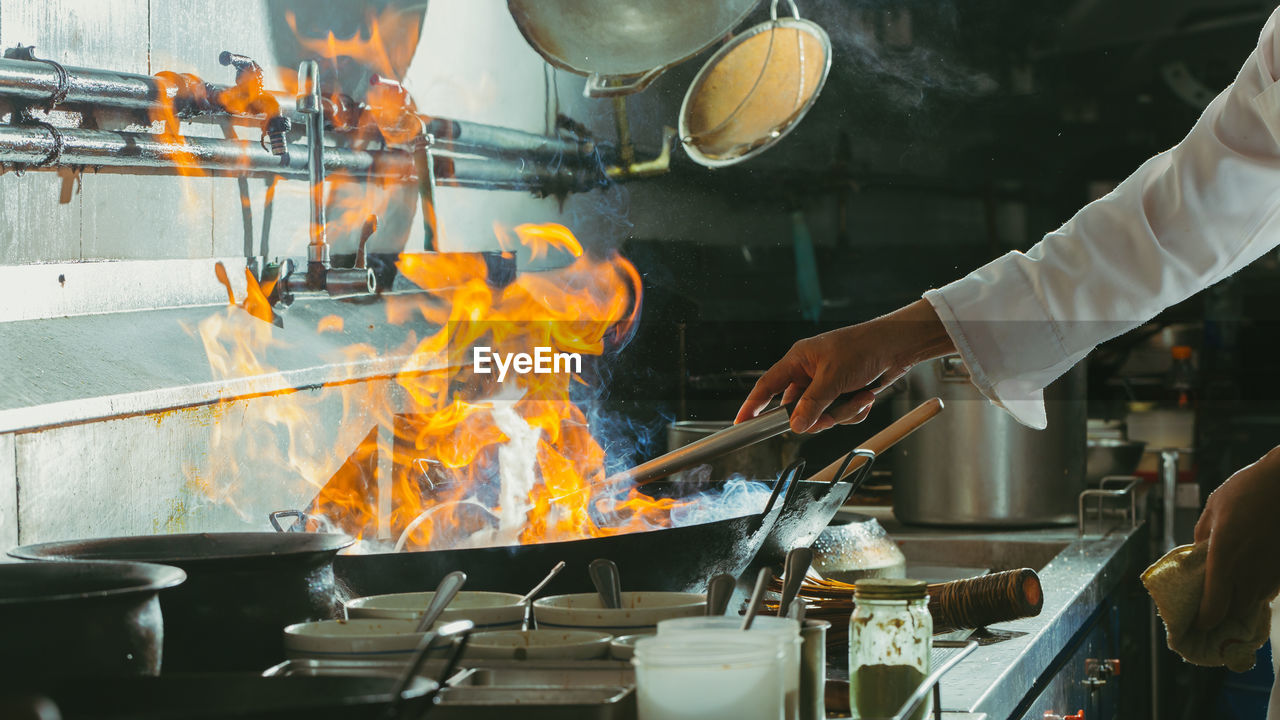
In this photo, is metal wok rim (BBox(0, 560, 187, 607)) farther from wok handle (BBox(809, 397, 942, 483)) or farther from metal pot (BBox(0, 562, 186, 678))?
wok handle (BBox(809, 397, 942, 483))

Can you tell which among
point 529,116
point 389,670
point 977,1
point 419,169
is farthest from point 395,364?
point 977,1

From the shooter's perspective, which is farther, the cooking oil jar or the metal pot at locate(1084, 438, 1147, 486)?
the metal pot at locate(1084, 438, 1147, 486)

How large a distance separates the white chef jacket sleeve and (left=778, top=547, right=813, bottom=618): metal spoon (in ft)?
2.13

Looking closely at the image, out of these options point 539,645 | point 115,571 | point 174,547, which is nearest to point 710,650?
point 539,645

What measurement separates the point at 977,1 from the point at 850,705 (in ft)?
9.34

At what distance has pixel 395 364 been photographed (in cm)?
247

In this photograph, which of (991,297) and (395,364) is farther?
(395,364)

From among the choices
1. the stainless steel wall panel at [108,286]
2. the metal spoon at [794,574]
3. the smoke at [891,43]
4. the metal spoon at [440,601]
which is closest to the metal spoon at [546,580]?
the metal spoon at [440,601]

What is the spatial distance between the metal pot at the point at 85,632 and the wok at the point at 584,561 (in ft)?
1.13

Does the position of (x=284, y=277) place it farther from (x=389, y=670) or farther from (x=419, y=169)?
(x=389, y=670)

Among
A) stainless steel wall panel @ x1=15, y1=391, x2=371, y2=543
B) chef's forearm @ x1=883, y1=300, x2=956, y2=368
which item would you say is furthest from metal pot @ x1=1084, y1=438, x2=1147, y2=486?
stainless steel wall panel @ x1=15, y1=391, x2=371, y2=543

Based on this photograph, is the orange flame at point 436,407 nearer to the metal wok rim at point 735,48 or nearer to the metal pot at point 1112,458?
the metal wok rim at point 735,48

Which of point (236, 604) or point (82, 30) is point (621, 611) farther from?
point (82, 30)

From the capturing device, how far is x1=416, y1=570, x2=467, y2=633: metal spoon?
0.93 metres
